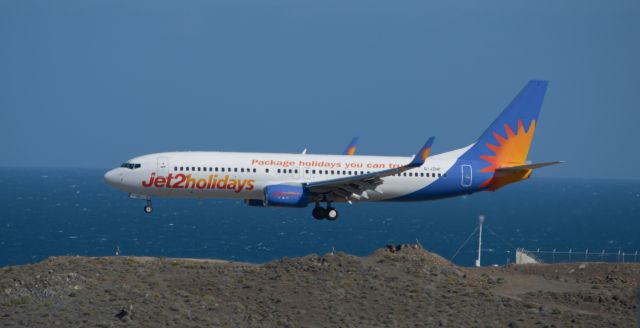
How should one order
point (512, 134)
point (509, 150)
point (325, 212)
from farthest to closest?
1. point (512, 134)
2. point (509, 150)
3. point (325, 212)

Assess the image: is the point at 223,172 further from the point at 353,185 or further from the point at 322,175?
the point at 353,185

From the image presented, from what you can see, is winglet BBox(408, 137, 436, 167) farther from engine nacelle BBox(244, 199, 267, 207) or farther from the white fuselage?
engine nacelle BBox(244, 199, 267, 207)

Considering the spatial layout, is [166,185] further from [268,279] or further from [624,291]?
[624,291]

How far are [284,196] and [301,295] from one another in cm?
1225

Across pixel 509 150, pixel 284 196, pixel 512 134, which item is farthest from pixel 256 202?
pixel 512 134

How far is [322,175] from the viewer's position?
63.4 metres

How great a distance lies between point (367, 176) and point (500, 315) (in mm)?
15544

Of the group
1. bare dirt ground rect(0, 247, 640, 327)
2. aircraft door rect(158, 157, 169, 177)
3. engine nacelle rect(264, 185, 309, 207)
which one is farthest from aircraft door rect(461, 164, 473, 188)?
aircraft door rect(158, 157, 169, 177)

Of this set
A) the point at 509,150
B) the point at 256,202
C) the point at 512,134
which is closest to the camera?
the point at 256,202

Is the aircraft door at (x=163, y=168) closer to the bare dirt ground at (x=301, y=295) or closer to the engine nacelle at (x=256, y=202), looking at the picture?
the engine nacelle at (x=256, y=202)

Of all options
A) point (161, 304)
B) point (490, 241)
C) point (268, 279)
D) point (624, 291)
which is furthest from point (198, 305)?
point (490, 241)

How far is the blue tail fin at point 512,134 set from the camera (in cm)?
6812

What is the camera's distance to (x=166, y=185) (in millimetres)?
61438

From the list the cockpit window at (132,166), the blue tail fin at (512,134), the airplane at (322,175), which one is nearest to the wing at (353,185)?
the airplane at (322,175)
